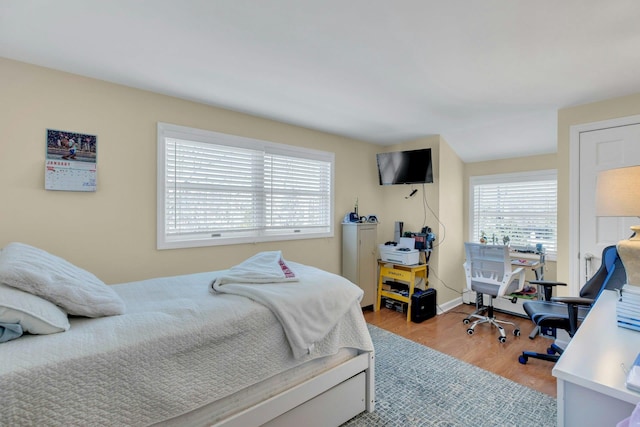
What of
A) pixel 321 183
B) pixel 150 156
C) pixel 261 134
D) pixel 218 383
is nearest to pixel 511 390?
pixel 218 383

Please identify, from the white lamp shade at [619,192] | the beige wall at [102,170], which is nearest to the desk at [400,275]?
the beige wall at [102,170]

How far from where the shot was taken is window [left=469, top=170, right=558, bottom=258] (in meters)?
3.67

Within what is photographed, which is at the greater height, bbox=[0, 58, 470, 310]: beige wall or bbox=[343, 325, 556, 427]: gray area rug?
bbox=[0, 58, 470, 310]: beige wall

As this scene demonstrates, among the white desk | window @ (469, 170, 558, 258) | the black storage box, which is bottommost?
the black storage box

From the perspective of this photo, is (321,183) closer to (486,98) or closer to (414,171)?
(414,171)

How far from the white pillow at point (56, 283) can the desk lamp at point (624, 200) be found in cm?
244

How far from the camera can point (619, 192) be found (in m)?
1.42

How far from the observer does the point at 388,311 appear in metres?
3.87

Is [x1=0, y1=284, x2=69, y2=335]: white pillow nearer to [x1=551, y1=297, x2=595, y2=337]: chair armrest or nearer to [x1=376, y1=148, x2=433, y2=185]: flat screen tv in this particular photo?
[x1=551, y1=297, x2=595, y2=337]: chair armrest

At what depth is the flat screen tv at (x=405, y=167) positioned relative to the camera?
12.0ft

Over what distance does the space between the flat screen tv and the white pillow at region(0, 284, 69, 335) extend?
11.6 ft

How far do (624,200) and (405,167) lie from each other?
2.53m

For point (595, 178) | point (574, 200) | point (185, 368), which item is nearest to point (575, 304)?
point (574, 200)

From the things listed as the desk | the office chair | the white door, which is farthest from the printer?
the white door
